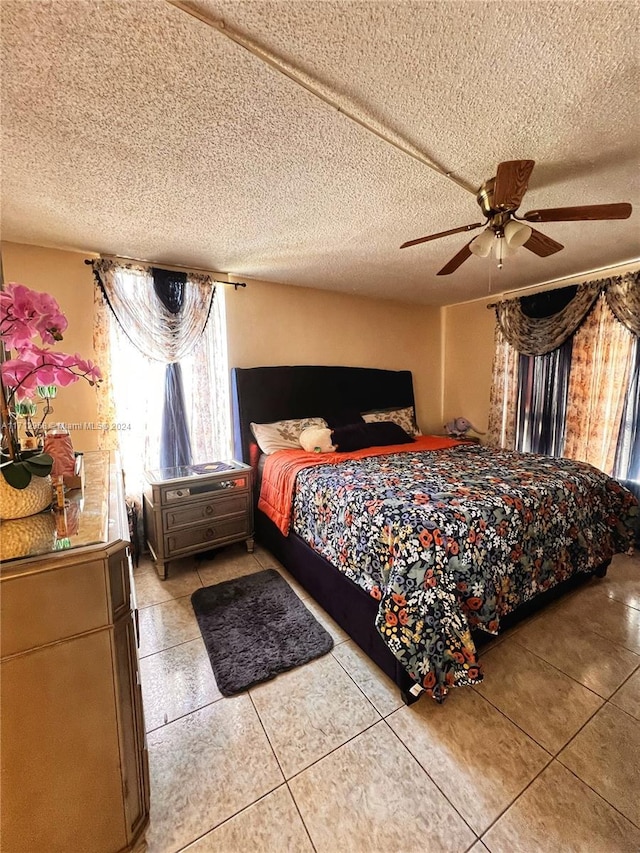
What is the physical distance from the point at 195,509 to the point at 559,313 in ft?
12.0

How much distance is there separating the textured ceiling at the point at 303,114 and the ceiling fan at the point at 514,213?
0.17 metres

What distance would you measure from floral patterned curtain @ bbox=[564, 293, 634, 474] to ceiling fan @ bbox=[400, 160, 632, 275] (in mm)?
1689

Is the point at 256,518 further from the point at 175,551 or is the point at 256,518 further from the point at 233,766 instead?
the point at 233,766

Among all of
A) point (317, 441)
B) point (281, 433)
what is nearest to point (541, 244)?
point (317, 441)

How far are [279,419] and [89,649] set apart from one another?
2.47 m

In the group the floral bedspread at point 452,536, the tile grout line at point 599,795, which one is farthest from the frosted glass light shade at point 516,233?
the tile grout line at point 599,795

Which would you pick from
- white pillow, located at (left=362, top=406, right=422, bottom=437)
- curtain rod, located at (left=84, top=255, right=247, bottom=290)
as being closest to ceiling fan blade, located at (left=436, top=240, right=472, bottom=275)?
white pillow, located at (left=362, top=406, right=422, bottom=437)

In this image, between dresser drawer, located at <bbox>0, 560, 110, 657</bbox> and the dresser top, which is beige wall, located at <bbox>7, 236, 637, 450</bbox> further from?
dresser drawer, located at <bbox>0, 560, 110, 657</bbox>

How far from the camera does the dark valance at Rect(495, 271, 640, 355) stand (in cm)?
272

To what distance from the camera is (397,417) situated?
371cm

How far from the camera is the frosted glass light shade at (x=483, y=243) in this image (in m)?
Answer: 1.63

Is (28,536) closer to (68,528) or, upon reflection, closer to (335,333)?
(68,528)

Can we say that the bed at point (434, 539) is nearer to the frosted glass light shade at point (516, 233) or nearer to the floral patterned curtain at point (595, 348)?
the floral patterned curtain at point (595, 348)

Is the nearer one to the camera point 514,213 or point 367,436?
point 514,213
